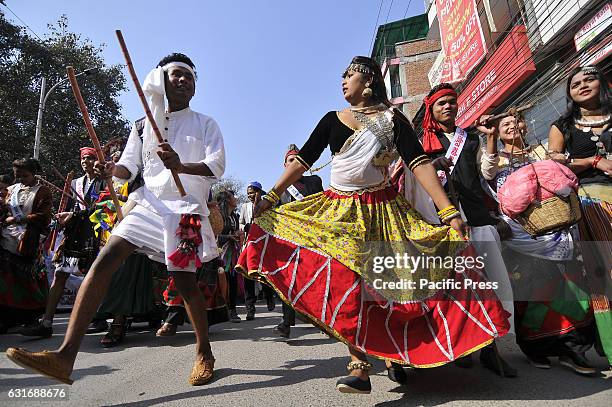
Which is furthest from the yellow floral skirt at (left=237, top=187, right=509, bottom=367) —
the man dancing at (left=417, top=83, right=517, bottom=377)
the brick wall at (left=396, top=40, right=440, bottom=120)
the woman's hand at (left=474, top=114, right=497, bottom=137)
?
the brick wall at (left=396, top=40, right=440, bottom=120)

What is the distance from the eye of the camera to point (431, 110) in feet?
9.95

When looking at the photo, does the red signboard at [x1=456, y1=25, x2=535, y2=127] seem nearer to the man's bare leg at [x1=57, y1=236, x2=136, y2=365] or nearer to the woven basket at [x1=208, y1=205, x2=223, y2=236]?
the woven basket at [x1=208, y1=205, x2=223, y2=236]

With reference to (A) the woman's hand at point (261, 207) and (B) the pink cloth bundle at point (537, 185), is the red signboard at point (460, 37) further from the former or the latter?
(A) the woman's hand at point (261, 207)

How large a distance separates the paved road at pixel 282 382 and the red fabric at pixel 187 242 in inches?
28.9

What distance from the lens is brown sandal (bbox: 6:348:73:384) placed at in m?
1.77

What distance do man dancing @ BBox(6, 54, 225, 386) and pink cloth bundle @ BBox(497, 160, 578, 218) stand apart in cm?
182

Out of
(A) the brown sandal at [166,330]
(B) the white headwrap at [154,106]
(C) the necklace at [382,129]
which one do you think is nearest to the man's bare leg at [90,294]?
(B) the white headwrap at [154,106]

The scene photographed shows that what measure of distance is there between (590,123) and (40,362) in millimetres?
3546

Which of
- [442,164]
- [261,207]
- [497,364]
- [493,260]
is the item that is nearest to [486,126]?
[442,164]

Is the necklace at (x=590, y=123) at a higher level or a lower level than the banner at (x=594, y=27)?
lower

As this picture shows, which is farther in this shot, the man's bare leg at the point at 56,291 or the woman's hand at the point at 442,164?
the man's bare leg at the point at 56,291

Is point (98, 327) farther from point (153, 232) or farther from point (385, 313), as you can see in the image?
point (385, 313)

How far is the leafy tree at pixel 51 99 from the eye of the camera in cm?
1462

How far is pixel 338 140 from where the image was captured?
8.18 ft
